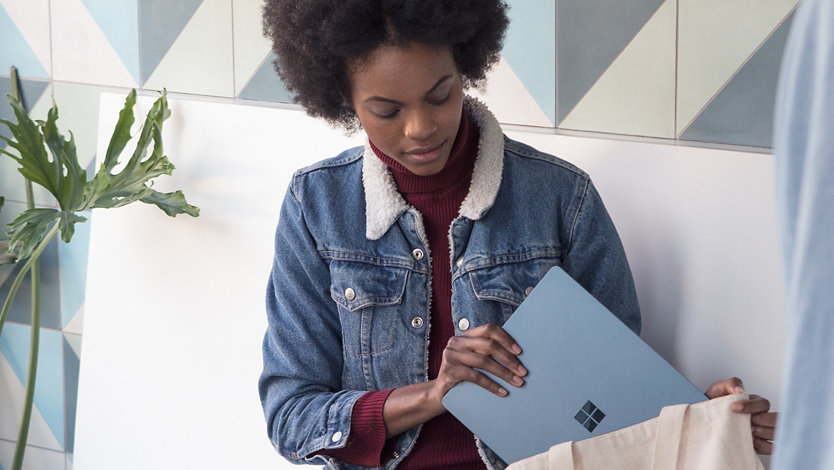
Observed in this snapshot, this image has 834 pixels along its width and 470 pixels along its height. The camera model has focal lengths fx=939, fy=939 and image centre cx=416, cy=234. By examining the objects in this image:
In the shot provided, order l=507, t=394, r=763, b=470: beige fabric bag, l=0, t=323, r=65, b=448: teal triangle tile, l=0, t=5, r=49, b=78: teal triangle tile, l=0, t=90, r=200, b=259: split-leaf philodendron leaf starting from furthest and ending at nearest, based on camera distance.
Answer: l=0, t=323, r=65, b=448: teal triangle tile
l=0, t=5, r=49, b=78: teal triangle tile
l=0, t=90, r=200, b=259: split-leaf philodendron leaf
l=507, t=394, r=763, b=470: beige fabric bag

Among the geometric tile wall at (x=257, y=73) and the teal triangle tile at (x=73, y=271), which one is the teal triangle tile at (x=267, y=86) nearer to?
the geometric tile wall at (x=257, y=73)

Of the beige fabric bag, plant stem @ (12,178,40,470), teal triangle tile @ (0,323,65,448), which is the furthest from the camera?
teal triangle tile @ (0,323,65,448)

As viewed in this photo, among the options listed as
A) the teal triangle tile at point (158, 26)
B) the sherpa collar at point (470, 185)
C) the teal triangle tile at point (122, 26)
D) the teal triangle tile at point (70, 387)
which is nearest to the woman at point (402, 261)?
the sherpa collar at point (470, 185)

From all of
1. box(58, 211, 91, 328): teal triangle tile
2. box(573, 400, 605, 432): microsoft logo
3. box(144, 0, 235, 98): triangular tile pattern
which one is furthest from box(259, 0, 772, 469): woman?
box(58, 211, 91, 328): teal triangle tile

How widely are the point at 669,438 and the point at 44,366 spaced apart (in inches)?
73.0

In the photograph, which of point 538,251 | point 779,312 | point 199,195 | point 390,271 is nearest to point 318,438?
point 390,271

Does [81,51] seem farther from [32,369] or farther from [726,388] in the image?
[726,388]

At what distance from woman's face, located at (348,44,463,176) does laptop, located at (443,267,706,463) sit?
22 centimetres

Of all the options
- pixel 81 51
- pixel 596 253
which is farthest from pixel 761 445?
pixel 81 51

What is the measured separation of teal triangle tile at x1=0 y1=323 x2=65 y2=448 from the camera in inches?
95.0

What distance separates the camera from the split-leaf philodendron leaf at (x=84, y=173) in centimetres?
183

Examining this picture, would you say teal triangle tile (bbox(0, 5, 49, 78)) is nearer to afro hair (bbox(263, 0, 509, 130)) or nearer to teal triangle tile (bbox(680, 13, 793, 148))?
afro hair (bbox(263, 0, 509, 130))

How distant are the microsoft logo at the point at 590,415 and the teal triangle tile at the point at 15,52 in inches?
65.7

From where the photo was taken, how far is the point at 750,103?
1.39m
